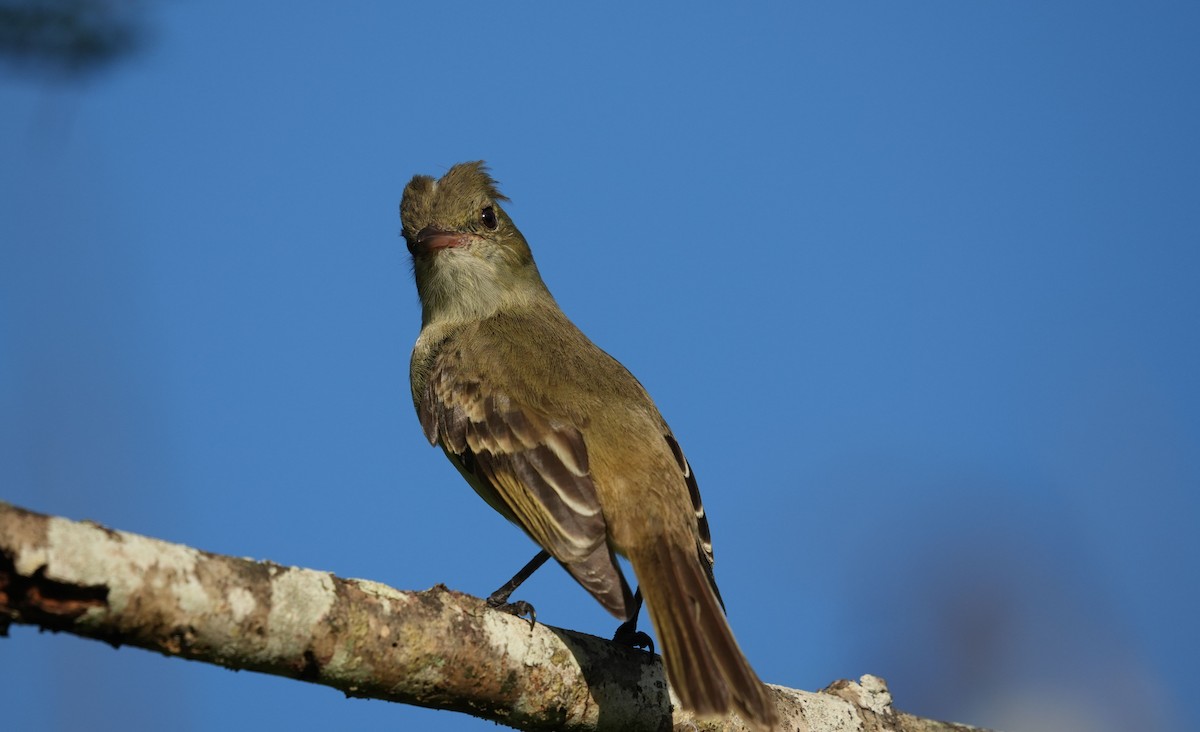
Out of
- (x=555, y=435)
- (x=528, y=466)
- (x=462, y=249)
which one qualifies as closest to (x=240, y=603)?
(x=528, y=466)

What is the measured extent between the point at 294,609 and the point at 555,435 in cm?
211

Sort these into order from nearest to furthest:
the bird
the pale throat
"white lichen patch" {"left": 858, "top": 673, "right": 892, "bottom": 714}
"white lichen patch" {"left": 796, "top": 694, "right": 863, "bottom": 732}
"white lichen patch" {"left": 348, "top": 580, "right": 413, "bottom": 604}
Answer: "white lichen patch" {"left": 348, "top": 580, "right": 413, "bottom": 604}, the bird, "white lichen patch" {"left": 796, "top": 694, "right": 863, "bottom": 732}, "white lichen patch" {"left": 858, "top": 673, "right": 892, "bottom": 714}, the pale throat

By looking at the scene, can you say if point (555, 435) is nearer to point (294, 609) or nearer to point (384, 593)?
point (384, 593)

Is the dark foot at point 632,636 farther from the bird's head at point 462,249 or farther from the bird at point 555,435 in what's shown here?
Answer: the bird's head at point 462,249

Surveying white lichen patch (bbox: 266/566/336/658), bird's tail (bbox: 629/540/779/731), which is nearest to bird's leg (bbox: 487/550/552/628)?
bird's tail (bbox: 629/540/779/731)

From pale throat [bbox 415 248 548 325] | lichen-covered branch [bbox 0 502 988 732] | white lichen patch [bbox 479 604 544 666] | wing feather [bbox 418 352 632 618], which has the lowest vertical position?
lichen-covered branch [bbox 0 502 988 732]

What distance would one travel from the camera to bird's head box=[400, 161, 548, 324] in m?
6.76

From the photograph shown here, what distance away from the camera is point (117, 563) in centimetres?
297

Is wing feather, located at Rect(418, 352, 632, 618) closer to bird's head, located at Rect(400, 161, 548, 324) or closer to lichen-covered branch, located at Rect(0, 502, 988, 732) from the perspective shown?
lichen-covered branch, located at Rect(0, 502, 988, 732)

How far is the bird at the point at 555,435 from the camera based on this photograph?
435 cm

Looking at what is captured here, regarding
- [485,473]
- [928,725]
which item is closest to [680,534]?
[485,473]

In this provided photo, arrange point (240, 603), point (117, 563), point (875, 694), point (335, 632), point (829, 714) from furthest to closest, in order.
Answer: point (875, 694)
point (829, 714)
point (335, 632)
point (240, 603)
point (117, 563)

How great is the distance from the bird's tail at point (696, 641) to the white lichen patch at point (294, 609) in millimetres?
1309

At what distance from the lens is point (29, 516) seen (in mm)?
2855
